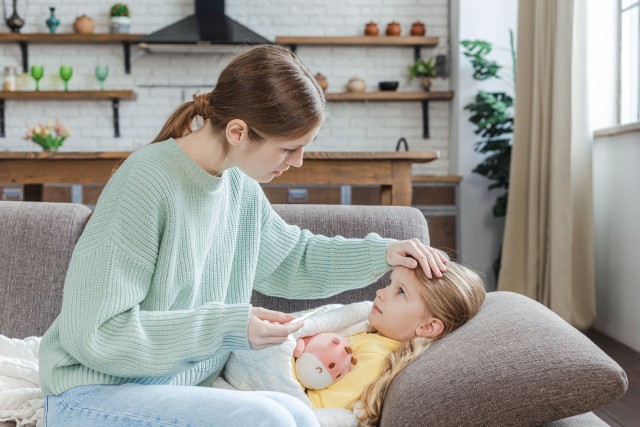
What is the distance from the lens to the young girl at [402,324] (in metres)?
1.50

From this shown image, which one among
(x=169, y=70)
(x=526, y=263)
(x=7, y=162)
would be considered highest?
(x=169, y=70)

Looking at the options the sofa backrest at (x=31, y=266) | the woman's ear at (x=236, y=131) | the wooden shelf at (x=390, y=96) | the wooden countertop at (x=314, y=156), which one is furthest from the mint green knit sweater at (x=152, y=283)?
the wooden shelf at (x=390, y=96)

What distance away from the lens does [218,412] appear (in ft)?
3.93

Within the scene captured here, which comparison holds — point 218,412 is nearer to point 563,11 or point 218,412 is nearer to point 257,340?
point 257,340

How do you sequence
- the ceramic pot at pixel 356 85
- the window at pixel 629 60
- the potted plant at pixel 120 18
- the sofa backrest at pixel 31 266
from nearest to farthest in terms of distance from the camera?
the sofa backrest at pixel 31 266, the window at pixel 629 60, the potted plant at pixel 120 18, the ceramic pot at pixel 356 85

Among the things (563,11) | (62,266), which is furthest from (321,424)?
(563,11)

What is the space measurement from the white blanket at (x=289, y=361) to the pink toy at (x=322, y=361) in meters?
0.03

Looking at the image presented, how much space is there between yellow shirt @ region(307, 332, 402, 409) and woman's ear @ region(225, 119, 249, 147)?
533 mm

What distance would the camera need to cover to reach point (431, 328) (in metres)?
1.57

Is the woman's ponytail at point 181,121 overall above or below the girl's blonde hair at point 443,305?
above

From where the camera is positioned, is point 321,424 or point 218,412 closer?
point 218,412

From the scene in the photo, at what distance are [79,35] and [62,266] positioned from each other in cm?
418

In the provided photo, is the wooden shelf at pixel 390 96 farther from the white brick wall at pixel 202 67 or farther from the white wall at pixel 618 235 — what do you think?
the white wall at pixel 618 235

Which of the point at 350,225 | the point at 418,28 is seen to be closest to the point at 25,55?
the point at 418,28
